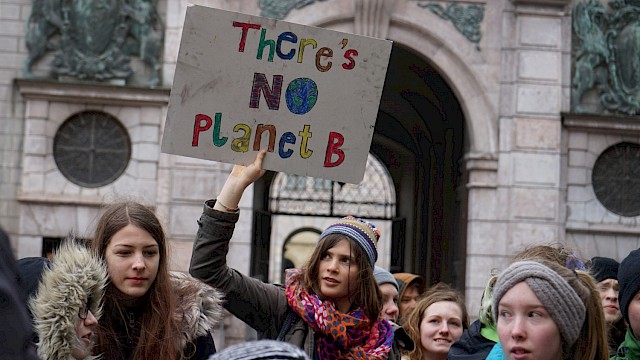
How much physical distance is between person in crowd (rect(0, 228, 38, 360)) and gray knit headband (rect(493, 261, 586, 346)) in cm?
200

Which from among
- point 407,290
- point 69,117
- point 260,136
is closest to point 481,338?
point 260,136

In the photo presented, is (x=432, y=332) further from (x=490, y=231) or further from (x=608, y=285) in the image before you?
(x=490, y=231)

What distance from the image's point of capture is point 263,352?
8.21ft

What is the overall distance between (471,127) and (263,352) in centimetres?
1491

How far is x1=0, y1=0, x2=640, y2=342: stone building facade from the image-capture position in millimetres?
16250

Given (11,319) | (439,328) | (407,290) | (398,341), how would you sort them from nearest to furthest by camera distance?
(11,319) → (398,341) → (439,328) → (407,290)

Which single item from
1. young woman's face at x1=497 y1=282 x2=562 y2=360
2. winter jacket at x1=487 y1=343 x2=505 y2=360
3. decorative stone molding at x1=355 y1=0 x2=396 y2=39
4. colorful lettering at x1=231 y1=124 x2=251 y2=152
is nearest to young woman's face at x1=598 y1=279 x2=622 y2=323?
colorful lettering at x1=231 y1=124 x2=251 y2=152

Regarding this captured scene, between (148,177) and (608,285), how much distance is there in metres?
9.56

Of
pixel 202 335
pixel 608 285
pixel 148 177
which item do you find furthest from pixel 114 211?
pixel 148 177

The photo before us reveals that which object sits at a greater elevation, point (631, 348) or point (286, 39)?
point (286, 39)

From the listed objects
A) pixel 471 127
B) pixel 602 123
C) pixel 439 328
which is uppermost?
pixel 602 123

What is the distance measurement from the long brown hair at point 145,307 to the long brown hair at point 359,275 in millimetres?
690

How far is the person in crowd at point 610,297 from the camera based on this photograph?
6.93 m

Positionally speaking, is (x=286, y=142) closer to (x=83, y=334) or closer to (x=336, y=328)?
(x=336, y=328)
